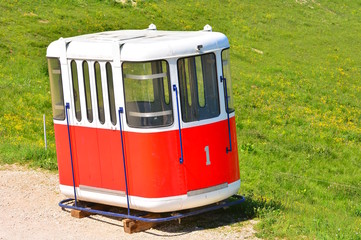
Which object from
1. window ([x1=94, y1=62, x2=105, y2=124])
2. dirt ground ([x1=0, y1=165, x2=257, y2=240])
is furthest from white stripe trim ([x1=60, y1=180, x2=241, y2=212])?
window ([x1=94, y1=62, x2=105, y2=124])

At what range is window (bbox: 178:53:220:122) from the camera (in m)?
11.0

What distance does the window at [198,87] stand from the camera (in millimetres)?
10953

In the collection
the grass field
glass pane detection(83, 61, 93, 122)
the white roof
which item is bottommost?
the grass field

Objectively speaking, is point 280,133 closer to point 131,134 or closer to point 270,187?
point 270,187

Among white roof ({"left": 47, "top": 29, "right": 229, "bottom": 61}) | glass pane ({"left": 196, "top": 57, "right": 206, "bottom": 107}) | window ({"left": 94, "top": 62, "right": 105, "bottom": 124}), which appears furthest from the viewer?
window ({"left": 94, "top": 62, "right": 105, "bottom": 124})

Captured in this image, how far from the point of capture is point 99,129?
455 inches

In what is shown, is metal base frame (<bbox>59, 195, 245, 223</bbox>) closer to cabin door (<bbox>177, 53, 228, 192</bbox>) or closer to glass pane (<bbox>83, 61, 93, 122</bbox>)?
cabin door (<bbox>177, 53, 228, 192</bbox>)

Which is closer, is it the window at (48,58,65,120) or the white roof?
the white roof

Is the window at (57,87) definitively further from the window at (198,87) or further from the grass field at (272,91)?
the grass field at (272,91)

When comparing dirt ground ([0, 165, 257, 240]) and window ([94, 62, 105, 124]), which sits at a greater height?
window ([94, 62, 105, 124])

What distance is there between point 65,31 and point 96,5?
6.05 meters

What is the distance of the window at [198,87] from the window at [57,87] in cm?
238

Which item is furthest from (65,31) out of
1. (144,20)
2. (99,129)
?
(99,129)

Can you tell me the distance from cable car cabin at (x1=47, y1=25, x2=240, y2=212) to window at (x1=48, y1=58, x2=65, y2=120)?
0.11 m
